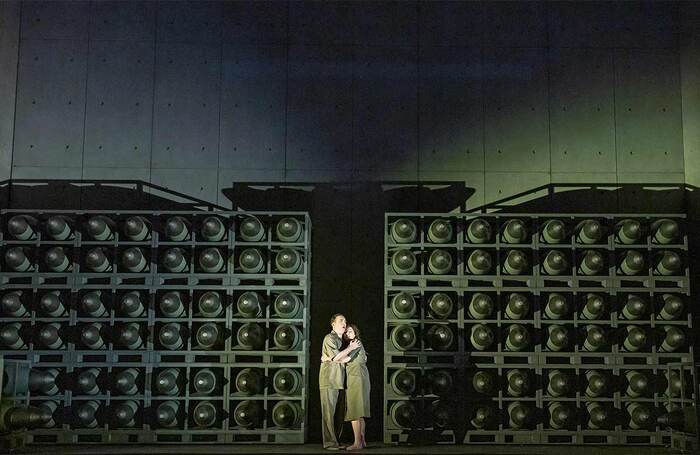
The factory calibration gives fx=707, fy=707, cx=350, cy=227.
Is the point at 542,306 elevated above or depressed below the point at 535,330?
above

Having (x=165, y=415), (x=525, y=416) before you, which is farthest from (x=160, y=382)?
(x=525, y=416)

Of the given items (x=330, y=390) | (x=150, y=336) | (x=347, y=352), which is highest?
(x=150, y=336)

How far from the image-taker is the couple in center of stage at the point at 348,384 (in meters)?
9.02

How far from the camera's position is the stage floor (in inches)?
348

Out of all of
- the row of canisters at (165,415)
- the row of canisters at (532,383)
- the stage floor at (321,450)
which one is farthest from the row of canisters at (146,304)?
the row of canisters at (532,383)

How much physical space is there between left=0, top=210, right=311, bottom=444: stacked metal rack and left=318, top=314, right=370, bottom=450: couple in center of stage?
0.56 meters

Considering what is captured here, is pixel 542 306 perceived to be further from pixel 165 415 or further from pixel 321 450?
pixel 165 415

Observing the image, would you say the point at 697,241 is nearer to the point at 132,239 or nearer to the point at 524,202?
the point at 524,202

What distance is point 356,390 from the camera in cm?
905

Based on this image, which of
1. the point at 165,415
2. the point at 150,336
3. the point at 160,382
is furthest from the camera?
the point at 150,336

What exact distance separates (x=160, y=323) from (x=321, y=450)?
2.99 meters

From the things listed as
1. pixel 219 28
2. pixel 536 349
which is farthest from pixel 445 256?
pixel 219 28

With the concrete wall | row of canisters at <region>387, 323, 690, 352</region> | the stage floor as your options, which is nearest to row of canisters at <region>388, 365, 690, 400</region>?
row of canisters at <region>387, 323, 690, 352</region>

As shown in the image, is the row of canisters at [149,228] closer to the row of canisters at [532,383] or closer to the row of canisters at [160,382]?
the row of canisters at [160,382]
